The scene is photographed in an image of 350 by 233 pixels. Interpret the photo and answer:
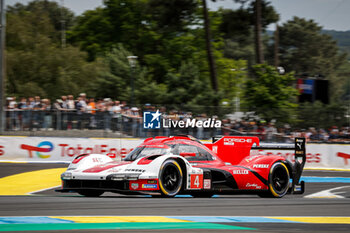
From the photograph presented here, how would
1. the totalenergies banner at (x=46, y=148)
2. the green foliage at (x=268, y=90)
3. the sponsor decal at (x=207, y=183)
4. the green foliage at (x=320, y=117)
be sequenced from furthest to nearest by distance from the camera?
the green foliage at (x=268, y=90)
the green foliage at (x=320, y=117)
the totalenergies banner at (x=46, y=148)
the sponsor decal at (x=207, y=183)

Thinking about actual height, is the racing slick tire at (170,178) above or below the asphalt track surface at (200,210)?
above

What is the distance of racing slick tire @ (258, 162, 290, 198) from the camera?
1125 centimetres

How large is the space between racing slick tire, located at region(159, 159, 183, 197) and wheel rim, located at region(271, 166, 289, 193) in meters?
2.55

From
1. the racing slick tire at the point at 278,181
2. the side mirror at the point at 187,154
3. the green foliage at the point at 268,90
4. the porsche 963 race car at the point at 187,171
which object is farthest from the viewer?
the green foliage at the point at 268,90

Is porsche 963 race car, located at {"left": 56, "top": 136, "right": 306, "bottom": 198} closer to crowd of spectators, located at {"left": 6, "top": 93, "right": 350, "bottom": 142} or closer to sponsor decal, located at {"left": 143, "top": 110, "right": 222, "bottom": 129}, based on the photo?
sponsor decal, located at {"left": 143, "top": 110, "right": 222, "bottom": 129}

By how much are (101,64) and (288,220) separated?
36.6 metres

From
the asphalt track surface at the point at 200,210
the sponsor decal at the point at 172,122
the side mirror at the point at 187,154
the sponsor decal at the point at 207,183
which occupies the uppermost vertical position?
the sponsor decal at the point at 172,122

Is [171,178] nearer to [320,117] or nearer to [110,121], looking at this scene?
[110,121]

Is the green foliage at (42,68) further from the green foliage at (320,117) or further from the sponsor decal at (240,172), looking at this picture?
the sponsor decal at (240,172)

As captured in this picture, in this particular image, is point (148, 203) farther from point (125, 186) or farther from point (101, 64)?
point (101, 64)

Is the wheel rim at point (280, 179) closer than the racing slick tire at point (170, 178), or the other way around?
the racing slick tire at point (170, 178)

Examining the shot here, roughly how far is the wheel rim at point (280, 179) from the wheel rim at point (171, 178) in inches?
101

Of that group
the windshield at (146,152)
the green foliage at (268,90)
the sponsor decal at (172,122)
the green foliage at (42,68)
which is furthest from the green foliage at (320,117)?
the green foliage at (42,68)

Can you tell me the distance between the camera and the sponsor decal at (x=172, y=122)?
19.9 m
